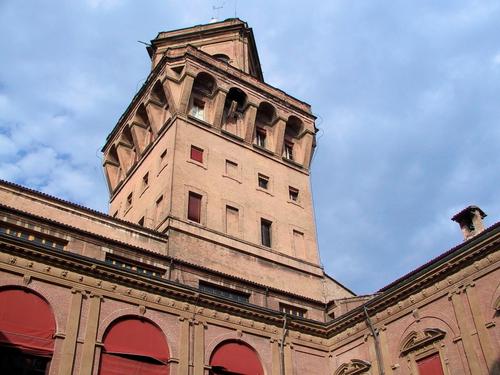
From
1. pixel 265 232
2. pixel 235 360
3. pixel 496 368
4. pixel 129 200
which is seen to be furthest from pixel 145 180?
pixel 496 368

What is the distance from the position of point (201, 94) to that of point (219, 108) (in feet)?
5.93

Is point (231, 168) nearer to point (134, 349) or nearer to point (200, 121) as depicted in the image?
point (200, 121)

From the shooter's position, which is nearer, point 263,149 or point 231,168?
point 231,168

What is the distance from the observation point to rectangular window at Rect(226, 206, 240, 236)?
1347 inches

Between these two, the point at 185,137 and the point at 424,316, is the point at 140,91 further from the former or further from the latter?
the point at 424,316

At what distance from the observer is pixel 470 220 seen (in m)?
26.8

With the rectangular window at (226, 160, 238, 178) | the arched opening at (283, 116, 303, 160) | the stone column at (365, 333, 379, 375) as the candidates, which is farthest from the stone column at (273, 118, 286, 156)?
the stone column at (365, 333, 379, 375)

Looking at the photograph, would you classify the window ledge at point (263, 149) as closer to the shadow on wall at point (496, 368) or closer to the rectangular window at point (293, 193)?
the rectangular window at point (293, 193)

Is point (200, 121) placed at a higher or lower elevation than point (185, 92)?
lower

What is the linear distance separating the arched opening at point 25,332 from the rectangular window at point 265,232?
50.4 feet

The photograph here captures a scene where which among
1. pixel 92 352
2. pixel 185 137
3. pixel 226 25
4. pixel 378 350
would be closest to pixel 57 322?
pixel 92 352

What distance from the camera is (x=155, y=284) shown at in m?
25.5

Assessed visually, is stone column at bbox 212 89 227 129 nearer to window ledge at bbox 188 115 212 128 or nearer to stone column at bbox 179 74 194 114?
window ledge at bbox 188 115 212 128

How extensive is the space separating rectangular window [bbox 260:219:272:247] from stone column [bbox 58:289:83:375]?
549 inches
